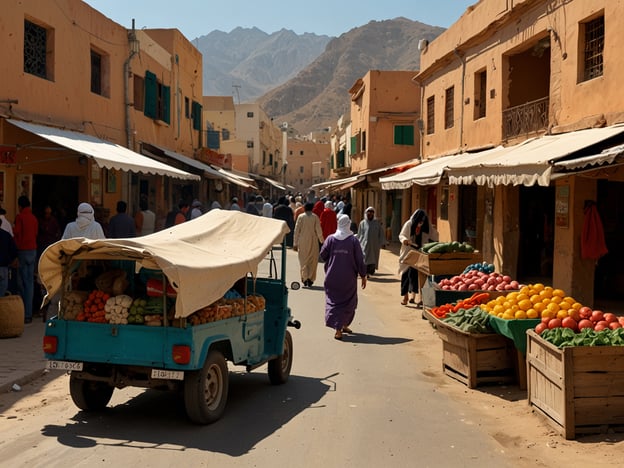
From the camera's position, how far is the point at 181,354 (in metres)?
5.71

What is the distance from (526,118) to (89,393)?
12053mm

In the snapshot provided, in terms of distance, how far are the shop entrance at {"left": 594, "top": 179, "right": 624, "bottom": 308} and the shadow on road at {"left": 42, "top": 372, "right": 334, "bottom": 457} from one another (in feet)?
30.0

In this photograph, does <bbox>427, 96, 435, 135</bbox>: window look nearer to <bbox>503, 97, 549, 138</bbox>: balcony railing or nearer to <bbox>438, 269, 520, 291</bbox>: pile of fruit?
<bbox>503, 97, 549, 138</bbox>: balcony railing

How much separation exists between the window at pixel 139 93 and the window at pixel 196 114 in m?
8.21

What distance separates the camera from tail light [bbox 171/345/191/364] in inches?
224

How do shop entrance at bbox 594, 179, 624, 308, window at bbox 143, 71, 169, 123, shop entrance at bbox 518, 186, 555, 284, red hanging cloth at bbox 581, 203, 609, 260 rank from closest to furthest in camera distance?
red hanging cloth at bbox 581, 203, 609, 260
shop entrance at bbox 594, 179, 624, 308
shop entrance at bbox 518, 186, 555, 284
window at bbox 143, 71, 169, 123

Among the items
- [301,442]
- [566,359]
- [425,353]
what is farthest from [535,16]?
[301,442]

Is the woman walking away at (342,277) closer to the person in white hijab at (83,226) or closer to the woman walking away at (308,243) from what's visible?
the person in white hijab at (83,226)

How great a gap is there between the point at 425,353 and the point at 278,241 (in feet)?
10.3

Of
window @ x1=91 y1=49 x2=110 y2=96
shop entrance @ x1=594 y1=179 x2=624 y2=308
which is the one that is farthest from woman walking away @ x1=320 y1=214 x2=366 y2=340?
window @ x1=91 y1=49 x2=110 y2=96

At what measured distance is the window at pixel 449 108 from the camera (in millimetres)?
22000

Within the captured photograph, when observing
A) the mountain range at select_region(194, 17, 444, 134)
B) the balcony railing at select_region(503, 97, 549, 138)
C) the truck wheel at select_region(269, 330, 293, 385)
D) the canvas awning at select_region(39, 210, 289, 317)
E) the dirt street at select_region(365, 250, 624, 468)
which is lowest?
the dirt street at select_region(365, 250, 624, 468)

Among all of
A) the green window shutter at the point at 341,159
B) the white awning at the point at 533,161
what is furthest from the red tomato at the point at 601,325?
the green window shutter at the point at 341,159

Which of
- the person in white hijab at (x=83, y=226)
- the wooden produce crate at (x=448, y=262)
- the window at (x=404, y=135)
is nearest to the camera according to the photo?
the person in white hijab at (x=83, y=226)
